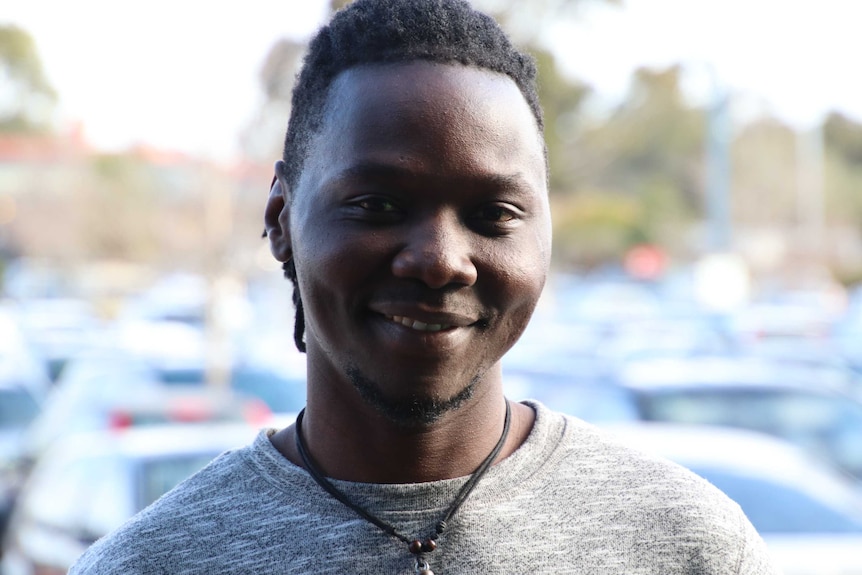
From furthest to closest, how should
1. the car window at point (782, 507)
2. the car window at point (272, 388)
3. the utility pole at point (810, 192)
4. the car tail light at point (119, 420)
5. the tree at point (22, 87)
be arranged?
the tree at point (22, 87), the utility pole at point (810, 192), the car window at point (272, 388), the car tail light at point (119, 420), the car window at point (782, 507)

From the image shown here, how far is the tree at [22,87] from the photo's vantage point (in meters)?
74.5

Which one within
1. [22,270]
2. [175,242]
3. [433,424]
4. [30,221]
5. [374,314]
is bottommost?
[22,270]

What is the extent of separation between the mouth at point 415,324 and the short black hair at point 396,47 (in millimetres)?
348

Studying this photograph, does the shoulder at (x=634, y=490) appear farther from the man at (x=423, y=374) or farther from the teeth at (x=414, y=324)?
the teeth at (x=414, y=324)

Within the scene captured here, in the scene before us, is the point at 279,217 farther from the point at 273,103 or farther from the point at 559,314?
the point at 559,314

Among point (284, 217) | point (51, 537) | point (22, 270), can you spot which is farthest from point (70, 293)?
point (284, 217)

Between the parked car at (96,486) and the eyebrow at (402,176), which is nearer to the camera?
the eyebrow at (402,176)

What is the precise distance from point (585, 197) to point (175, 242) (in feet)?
74.2

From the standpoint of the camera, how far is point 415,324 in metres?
1.84

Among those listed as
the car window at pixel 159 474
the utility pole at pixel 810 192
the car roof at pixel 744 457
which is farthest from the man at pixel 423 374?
the utility pole at pixel 810 192

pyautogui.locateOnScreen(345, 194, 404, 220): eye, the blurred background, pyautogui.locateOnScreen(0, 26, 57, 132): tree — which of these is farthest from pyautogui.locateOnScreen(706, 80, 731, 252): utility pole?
pyautogui.locateOnScreen(0, 26, 57, 132): tree

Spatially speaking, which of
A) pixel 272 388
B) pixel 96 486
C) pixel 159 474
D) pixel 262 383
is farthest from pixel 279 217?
pixel 262 383

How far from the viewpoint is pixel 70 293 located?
43.1m

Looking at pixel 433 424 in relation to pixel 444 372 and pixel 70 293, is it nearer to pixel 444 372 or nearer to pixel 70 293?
pixel 444 372
